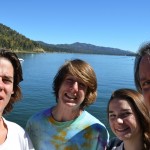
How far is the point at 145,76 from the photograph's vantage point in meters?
2.36

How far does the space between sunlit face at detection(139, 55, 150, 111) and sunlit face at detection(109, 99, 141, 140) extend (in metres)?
1.15

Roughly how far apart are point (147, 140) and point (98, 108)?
72.5 feet

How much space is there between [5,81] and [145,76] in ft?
5.39

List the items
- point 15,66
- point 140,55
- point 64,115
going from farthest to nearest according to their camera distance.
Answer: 1. point 64,115
2. point 15,66
3. point 140,55

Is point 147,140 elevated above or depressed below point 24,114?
above

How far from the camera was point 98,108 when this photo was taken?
997 inches

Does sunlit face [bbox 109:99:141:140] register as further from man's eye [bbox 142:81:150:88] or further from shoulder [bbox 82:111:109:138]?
man's eye [bbox 142:81:150:88]

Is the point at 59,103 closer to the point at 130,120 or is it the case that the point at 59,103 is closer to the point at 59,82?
the point at 59,82

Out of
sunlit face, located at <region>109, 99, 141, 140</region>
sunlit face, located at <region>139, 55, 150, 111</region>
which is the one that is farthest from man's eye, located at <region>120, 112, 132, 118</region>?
sunlit face, located at <region>139, 55, 150, 111</region>

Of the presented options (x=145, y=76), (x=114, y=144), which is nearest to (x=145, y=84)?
(x=145, y=76)

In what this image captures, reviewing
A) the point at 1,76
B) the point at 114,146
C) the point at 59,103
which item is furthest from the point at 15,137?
the point at 114,146

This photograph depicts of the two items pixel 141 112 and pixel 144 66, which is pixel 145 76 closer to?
pixel 144 66

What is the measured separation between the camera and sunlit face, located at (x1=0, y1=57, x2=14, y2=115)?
3.10 m

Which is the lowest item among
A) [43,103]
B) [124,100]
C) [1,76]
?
[43,103]
